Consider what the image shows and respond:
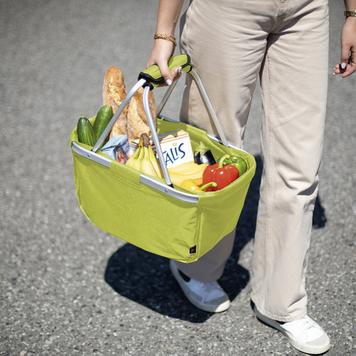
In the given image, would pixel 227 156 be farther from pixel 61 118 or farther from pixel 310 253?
pixel 61 118

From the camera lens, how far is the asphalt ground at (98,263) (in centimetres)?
250

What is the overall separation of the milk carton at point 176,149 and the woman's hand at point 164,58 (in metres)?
0.22

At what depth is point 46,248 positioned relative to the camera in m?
3.02

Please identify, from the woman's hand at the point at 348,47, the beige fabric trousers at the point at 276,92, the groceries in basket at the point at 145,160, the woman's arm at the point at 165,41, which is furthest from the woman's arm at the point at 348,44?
the groceries in basket at the point at 145,160

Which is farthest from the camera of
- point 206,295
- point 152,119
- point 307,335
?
point 206,295

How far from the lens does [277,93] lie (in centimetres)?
221

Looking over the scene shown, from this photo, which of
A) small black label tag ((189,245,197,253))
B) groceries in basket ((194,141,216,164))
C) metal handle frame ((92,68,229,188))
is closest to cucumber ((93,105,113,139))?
metal handle frame ((92,68,229,188))

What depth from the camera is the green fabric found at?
6.48ft

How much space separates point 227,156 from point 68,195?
1.51 metres

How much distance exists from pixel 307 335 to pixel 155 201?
3.04 feet

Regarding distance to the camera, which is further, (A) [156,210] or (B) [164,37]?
(B) [164,37]

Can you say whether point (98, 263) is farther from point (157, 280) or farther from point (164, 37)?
point (164, 37)

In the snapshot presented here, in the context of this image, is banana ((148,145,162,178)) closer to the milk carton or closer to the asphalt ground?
the milk carton

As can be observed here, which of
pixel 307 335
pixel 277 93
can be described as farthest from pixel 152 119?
pixel 307 335
